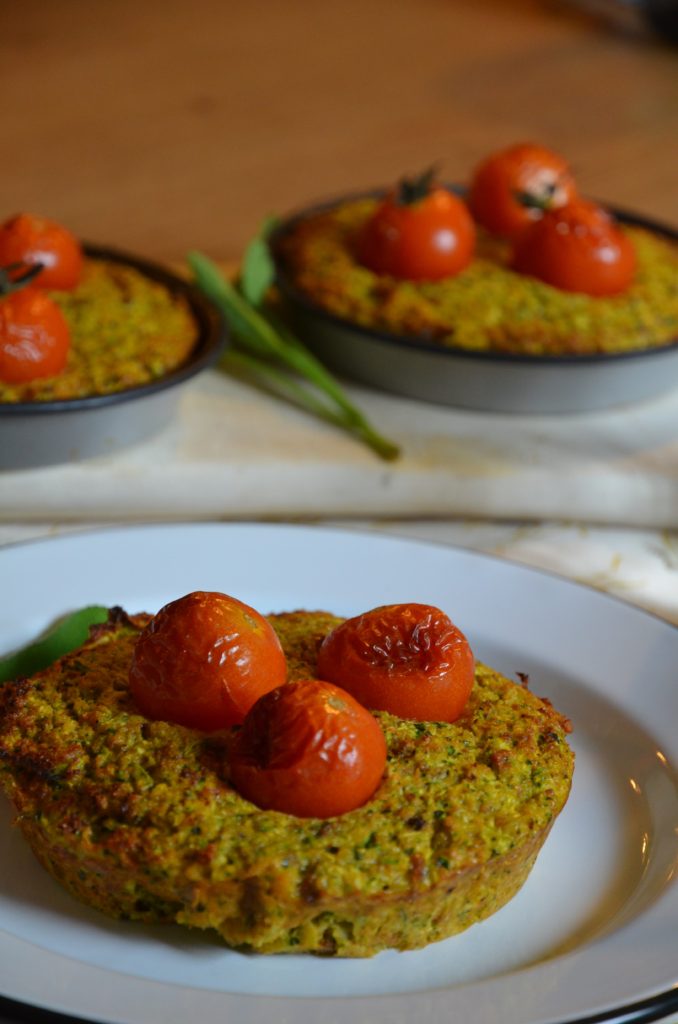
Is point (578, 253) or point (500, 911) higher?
point (578, 253)

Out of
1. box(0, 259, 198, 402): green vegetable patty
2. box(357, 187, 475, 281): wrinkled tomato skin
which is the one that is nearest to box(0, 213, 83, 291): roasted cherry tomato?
box(0, 259, 198, 402): green vegetable patty

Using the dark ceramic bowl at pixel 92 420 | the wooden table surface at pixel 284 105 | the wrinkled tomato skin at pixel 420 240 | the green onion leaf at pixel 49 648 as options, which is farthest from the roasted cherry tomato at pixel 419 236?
the green onion leaf at pixel 49 648

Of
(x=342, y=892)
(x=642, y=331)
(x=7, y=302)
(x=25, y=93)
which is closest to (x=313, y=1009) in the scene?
(x=342, y=892)

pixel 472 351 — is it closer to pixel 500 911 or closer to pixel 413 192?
pixel 413 192

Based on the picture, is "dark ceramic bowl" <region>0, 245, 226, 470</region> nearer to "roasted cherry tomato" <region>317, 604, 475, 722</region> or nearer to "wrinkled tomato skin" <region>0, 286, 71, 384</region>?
"wrinkled tomato skin" <region>0, 286, 71, 384</region>

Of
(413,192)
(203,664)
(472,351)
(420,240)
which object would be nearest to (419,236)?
(420,240)

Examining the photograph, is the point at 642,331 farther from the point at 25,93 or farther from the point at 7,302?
the point at 25,93
